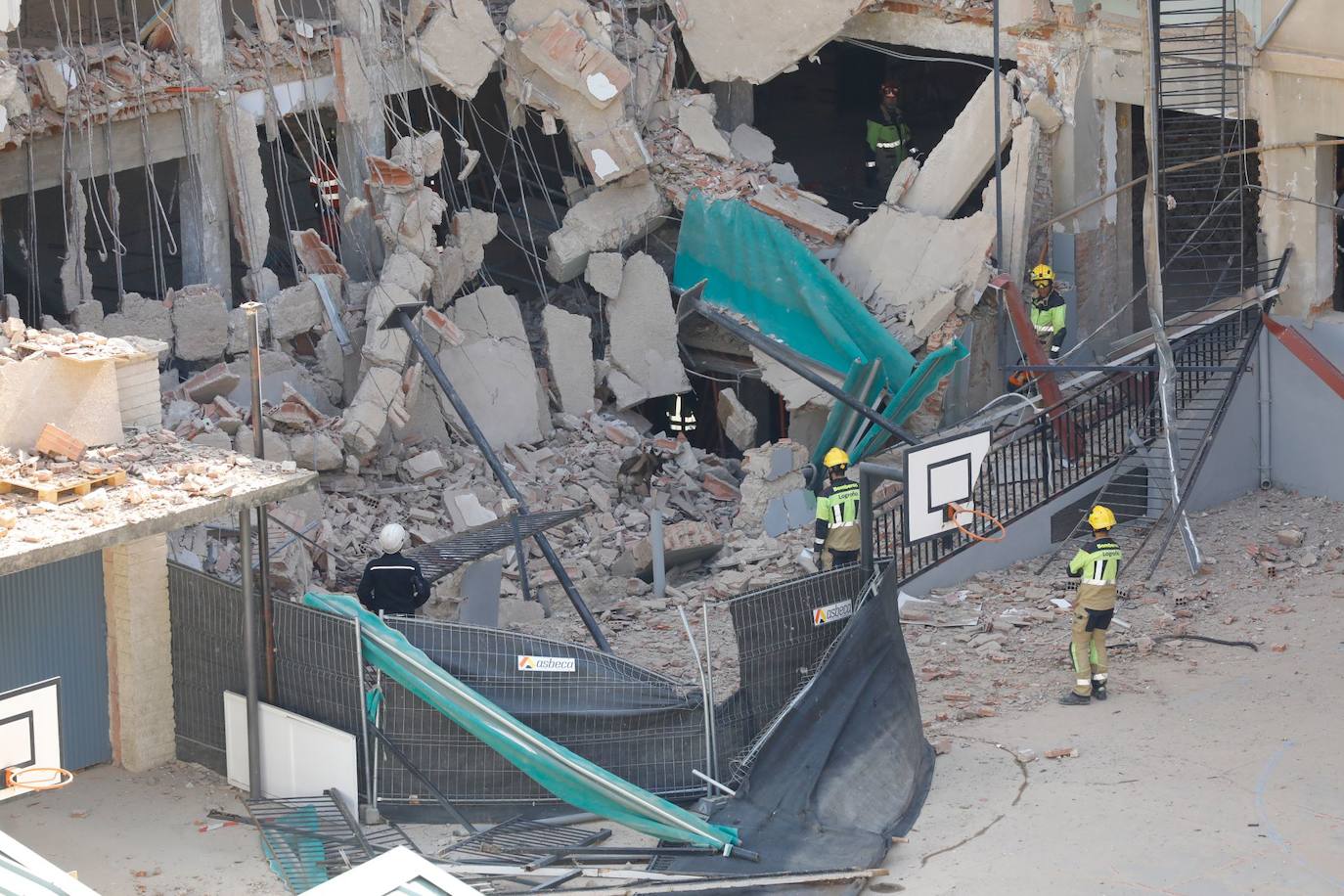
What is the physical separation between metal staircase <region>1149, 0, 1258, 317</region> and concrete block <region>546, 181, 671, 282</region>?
17.2 ft

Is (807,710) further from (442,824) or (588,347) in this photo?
(588,347)

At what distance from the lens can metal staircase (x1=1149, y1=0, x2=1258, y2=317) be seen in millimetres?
16781

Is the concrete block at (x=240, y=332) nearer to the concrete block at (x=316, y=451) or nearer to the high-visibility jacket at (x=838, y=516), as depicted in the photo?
the concrete block at (x=316, y=451)

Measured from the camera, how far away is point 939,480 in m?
13.5

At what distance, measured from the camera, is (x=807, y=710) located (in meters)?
11.1

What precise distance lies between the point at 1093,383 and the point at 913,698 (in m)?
6.32

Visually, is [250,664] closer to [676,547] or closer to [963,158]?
[676,547]

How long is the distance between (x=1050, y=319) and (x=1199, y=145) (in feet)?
7.60

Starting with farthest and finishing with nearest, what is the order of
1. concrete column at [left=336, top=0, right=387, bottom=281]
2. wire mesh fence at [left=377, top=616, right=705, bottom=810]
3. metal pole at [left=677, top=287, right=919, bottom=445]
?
1. concrete column at [left=336, top=0, right=387, bottom=281]
2. metal pole at [left=677, top=287, right=919, bottom=445]
3. wire mesh fence at [left=377, top=616, right=705, bottom=810]

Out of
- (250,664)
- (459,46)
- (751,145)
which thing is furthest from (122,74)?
(250,664)

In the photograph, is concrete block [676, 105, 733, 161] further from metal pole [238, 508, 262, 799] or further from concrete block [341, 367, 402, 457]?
metal pole [238, 508, 262, 799]

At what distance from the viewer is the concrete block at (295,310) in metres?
Result: 17.1

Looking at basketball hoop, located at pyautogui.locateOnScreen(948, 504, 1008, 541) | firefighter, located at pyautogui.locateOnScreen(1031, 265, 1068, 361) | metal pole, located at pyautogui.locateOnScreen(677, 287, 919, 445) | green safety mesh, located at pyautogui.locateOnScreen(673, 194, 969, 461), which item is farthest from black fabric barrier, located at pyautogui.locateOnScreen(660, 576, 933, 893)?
firefighter, located at pyautogui.locateOnScreen(1031, 265, 1068, 361)

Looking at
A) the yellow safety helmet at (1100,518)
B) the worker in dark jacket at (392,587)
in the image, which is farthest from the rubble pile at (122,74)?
the yellow safety helmet at (1100,518)
